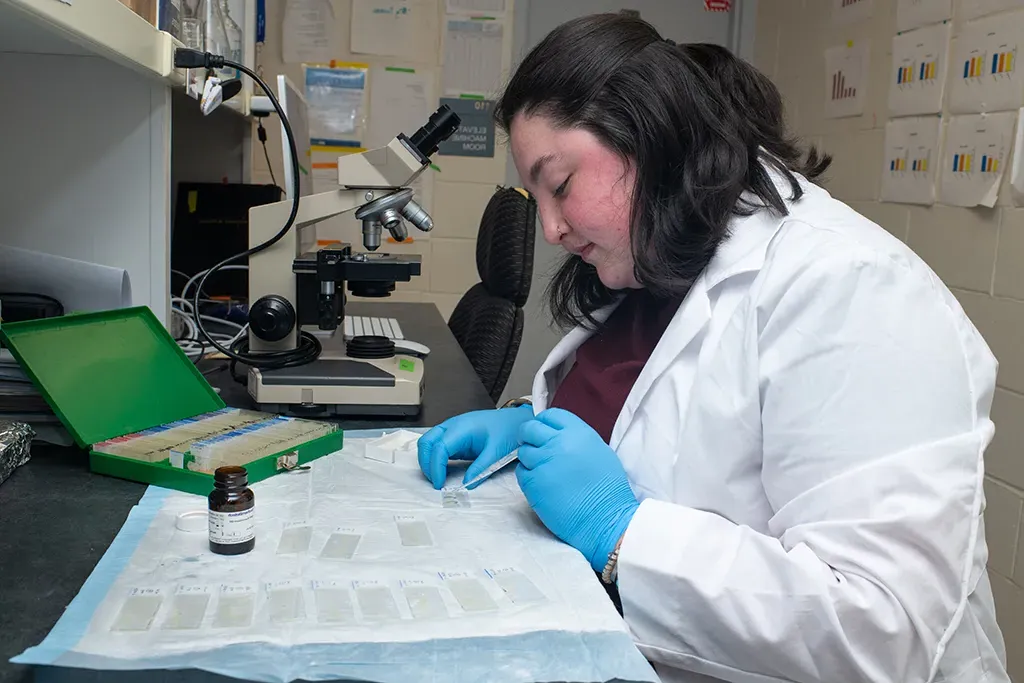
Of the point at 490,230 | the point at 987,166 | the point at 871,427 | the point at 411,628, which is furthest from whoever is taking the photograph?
the point at 490,230

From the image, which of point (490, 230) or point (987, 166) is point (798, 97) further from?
point (490, 230)

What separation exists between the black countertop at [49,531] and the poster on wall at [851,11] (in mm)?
1821

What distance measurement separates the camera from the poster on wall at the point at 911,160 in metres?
2.10

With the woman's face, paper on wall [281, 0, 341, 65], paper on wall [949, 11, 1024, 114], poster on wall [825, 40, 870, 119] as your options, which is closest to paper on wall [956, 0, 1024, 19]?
paper on wall [949, 11, 1024, 114]

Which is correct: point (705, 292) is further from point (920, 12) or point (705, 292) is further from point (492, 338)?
point (920, 12)

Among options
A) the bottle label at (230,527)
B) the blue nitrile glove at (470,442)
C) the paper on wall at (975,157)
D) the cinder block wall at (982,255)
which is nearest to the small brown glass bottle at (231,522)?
the bottle label at (230,527)

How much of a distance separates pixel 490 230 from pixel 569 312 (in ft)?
2.63

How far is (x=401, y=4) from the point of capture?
2.96m

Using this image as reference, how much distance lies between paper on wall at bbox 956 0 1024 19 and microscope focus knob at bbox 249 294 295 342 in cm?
157

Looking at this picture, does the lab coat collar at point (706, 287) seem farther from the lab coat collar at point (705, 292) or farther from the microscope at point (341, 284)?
the microscope at point (341, 284)

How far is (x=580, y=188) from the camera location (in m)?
1.02

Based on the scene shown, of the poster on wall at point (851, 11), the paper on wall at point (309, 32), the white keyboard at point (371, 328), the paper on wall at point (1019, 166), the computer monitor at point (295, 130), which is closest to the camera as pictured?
the computer monitor at point (295, 130)

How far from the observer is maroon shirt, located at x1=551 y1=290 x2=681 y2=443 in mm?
1138

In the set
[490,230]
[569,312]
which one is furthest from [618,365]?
[490,230]
